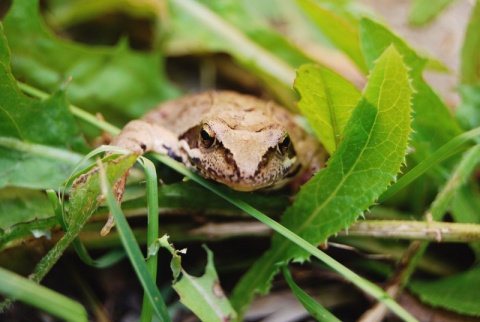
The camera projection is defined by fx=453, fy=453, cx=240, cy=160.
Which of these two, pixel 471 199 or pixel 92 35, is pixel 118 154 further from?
pixel 92 35

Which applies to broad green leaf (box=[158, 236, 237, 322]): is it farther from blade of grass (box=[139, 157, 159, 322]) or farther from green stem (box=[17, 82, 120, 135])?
green stem (box=[17, 82, 120, 135])

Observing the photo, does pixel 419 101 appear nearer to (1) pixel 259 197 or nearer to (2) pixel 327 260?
(1) pixel 259 197

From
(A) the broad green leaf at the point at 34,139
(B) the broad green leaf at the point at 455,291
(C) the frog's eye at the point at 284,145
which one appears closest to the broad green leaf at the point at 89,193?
(A) the broad green leaf at the point at 34,139

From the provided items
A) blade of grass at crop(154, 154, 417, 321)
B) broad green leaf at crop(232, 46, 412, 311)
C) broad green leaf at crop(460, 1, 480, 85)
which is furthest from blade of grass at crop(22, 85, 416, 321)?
broad green leaf at crop(460, 1, 480, 85)

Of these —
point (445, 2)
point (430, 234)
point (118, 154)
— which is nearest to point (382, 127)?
point (430, 234)

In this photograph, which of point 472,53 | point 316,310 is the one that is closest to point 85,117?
point 316,310

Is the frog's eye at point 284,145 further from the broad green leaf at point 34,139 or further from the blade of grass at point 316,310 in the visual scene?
the broad green leaf at point 34,139
